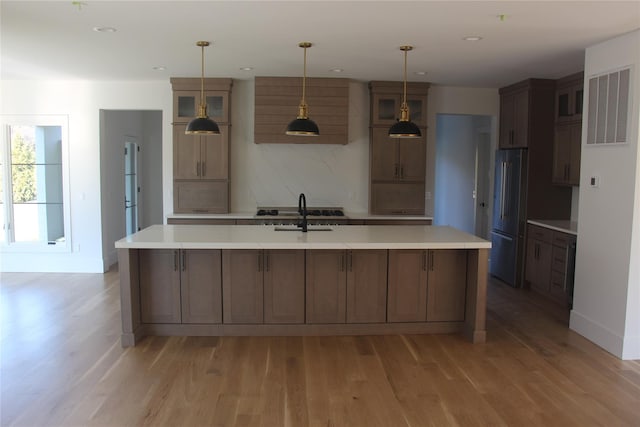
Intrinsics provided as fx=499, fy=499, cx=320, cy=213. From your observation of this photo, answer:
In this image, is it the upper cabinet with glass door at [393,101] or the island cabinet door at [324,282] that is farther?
the upper cabinet with glass door at [393,101]

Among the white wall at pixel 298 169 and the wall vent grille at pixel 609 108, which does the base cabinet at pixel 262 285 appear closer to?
the white wall at pixel 298 169

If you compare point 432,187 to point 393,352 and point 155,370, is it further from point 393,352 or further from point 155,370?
point 155,370

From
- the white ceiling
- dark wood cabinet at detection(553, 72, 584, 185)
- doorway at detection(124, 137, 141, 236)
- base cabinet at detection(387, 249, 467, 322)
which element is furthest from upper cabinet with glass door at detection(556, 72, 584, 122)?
doorway at detection(124, 137, 141, 236)

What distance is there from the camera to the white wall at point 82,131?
22.1 feet

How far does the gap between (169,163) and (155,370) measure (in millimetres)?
3645

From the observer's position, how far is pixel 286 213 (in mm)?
6531

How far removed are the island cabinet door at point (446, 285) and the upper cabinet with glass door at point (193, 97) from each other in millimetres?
3409

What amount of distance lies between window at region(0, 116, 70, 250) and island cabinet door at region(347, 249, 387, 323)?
4.52 meters

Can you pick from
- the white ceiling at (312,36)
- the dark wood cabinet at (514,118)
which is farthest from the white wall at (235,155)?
the white ceiling at (312,36)

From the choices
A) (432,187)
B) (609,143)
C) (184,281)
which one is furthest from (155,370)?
(432,187)

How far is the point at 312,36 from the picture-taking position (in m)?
4.26

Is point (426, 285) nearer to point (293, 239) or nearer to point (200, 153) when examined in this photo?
point (293, 239)

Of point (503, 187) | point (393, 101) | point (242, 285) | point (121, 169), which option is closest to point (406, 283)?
point (242, 285)

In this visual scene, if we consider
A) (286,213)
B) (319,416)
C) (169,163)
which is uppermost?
(169,163)
